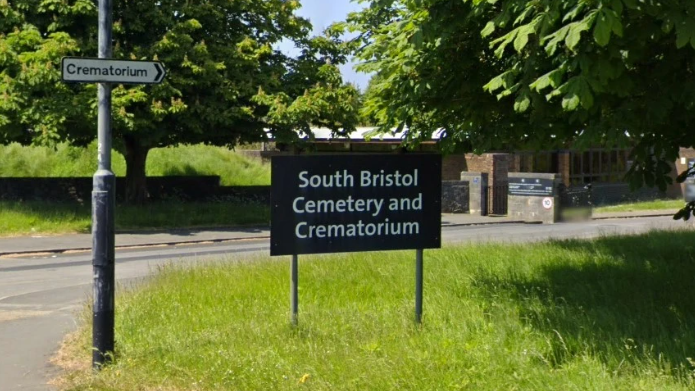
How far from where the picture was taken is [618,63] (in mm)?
6477

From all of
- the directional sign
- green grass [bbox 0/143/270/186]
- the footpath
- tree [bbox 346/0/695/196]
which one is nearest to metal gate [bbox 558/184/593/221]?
the footpath

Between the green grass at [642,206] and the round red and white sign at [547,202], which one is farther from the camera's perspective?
the green grass at [642,206]

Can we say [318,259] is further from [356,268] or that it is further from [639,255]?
[639,255]

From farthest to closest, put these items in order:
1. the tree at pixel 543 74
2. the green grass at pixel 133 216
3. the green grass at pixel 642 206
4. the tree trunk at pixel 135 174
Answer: the green grass at pixel 642 206
the tree trunk at pixel 135 174
the green grass at pixel 133 216
the tree at pixel 543 74

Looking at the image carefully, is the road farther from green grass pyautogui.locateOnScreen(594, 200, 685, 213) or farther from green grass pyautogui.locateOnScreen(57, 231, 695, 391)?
green grass pyautogui.locateOnScreen(594, 200, 685, 213)

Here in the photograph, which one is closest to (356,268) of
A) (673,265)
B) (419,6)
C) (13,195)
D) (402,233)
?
(402,233)

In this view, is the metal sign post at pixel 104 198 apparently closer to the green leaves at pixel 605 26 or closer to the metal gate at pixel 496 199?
the green leaves at pixel 605 26

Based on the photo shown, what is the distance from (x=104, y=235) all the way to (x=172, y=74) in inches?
676

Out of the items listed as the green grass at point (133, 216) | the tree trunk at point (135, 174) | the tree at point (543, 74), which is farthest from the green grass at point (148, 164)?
the tree at point (543, 74)

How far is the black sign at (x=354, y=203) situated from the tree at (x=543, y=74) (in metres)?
0.75

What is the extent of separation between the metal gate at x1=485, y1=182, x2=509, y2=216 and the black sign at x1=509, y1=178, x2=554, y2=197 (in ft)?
6.69

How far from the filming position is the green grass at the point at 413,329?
Answer: 6.79 m

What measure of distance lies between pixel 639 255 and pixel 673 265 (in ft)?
3.38

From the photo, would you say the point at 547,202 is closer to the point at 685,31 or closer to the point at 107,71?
the point at 107,71
